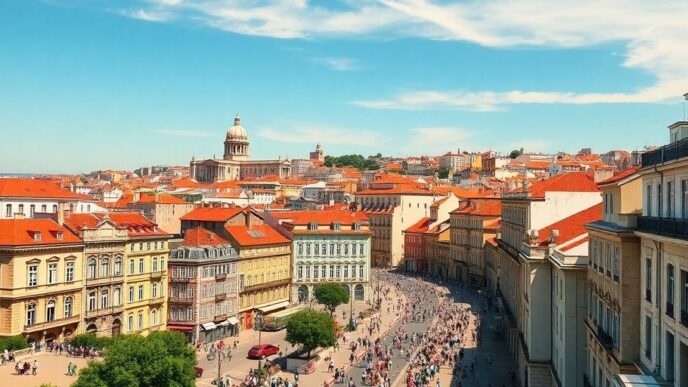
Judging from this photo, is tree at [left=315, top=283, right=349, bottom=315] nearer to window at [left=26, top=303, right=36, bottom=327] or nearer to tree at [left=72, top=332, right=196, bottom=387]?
window at [left=26, top=303, right=36, bottom=327]

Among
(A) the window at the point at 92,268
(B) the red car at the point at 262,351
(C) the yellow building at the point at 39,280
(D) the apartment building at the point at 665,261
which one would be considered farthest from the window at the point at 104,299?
(D) the apartment building at the point at 665,261

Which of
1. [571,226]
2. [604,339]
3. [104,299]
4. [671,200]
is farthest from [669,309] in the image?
[104,299]

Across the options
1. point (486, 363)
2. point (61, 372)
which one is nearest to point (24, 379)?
point (61, 372)

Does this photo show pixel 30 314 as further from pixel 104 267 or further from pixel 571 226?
pixel 571 226

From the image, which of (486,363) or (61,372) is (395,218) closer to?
(486,363)

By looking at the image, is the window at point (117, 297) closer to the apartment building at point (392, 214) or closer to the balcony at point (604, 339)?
the balcony at point (604, 339)
